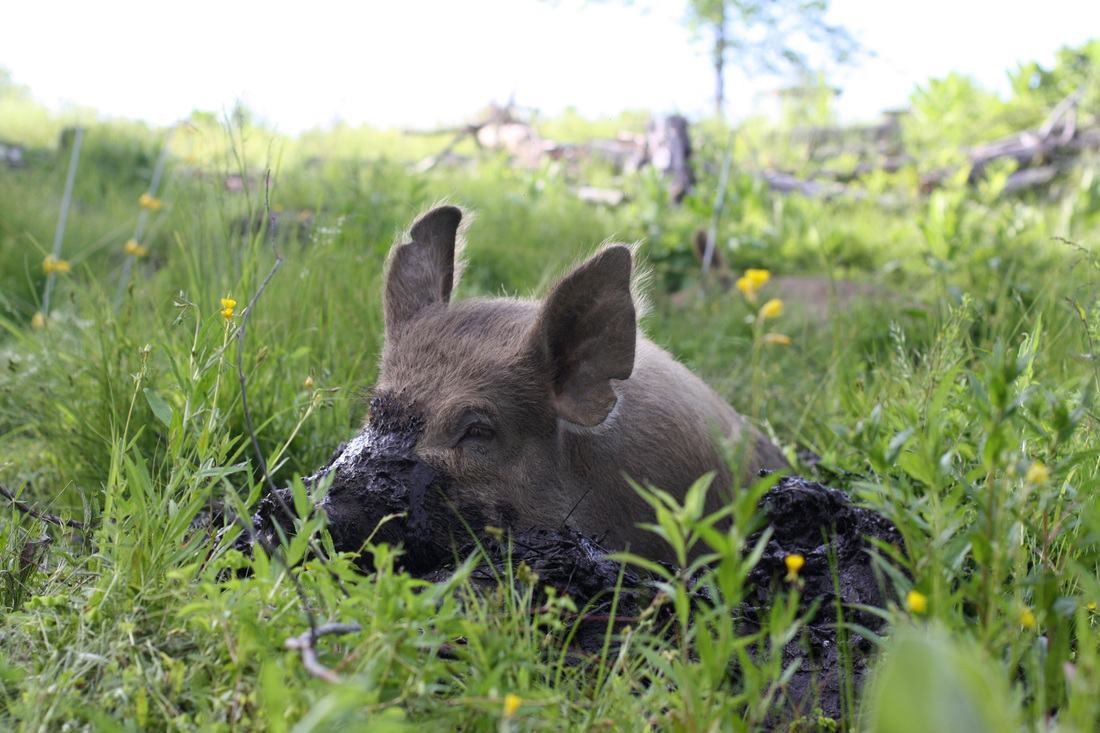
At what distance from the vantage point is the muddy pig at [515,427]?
2531 millimetres

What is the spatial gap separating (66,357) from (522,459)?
6.98 ft

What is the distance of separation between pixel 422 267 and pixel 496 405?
814mm

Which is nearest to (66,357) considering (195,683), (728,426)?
(195,683)

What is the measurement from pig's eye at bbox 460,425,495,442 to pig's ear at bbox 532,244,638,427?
0.26 metres

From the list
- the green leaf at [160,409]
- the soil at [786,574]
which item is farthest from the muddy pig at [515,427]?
the green leaf at [160,409]

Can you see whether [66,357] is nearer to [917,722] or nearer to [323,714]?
[323,714]

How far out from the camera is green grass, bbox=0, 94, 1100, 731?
1487 millimetres

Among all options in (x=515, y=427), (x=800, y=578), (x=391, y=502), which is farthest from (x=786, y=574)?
(x=391, y=502)

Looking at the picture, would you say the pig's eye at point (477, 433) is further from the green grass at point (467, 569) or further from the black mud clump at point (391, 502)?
the green grass at point (467, 569)

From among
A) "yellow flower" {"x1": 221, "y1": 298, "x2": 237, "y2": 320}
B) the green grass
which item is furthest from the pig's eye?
"yellow flower" {"x1": 221, "y1": 298, "x2": 237, "y2": 320}

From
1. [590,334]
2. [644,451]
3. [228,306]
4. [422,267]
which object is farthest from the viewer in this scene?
[422,267]

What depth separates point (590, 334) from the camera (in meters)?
2.88

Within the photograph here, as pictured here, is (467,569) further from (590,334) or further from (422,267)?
(422,267)

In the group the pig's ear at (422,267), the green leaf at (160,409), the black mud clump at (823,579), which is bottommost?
the black mud clump at (823,579)
